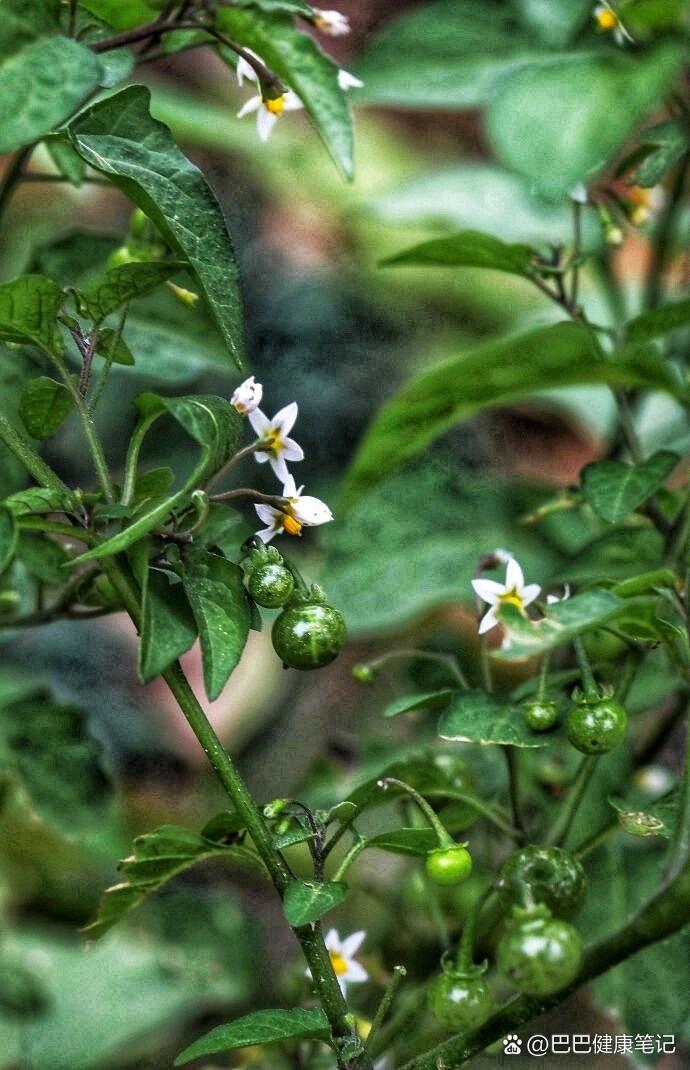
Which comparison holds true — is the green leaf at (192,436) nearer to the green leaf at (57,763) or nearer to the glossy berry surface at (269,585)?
the glossy berry surface at (269,585)

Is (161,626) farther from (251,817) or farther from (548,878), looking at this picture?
(548,878)

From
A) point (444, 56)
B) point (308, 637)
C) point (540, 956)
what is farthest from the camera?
point (444, 56)

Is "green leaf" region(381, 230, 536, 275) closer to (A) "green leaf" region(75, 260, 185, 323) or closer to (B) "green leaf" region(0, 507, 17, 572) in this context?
(A) "green leaf" region(75, 260, 185, 323)

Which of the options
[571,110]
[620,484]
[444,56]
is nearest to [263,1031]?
[620,484]

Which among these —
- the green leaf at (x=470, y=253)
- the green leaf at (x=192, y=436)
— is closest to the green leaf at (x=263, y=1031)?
the green leaf at (x=192, y=436)

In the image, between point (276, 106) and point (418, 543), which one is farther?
point (418, 543)

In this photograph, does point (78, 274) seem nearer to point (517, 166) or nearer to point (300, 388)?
point (517, 166)
